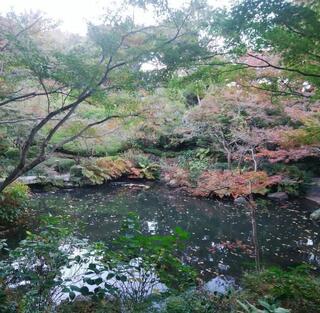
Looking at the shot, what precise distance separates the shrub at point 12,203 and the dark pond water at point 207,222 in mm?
1455

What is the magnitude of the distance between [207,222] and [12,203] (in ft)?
17.1

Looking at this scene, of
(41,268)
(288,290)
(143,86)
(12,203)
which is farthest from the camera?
(12,203)

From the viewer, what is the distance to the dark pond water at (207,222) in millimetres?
6258

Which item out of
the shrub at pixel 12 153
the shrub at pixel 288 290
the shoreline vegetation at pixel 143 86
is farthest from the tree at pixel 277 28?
the shrub at pixel 12 153

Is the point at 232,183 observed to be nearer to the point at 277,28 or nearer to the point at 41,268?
the point at 277,28

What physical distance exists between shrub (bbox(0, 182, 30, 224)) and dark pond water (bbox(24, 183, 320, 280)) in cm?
146

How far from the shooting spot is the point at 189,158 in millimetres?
15781

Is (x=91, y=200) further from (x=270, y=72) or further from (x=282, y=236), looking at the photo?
(x=270, y=72)

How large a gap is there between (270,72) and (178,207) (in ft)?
24.1

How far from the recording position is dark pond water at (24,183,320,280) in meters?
6.26

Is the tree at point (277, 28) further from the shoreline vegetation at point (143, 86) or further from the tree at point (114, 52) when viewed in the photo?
the tree at point (114, 52)

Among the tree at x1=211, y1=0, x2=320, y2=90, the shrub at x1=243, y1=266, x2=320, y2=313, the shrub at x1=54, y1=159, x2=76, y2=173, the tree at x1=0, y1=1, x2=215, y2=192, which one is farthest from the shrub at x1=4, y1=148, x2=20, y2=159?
the shrub at x1=243, y1=266, x2=320, y2=313

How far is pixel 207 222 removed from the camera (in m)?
8.85

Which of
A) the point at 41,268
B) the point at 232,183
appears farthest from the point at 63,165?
the point at 41,268
